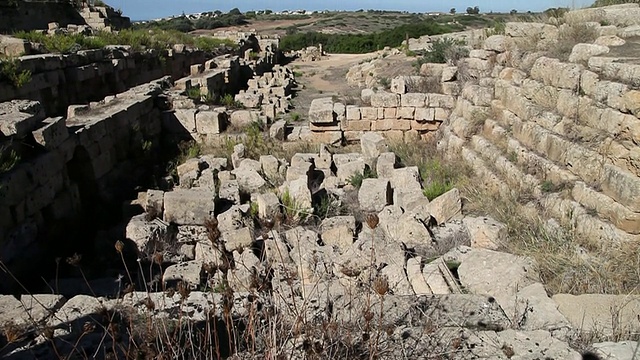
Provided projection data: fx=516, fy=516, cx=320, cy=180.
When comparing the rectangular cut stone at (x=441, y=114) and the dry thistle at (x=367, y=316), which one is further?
the rectangular cut stone at (x=441, y=114)

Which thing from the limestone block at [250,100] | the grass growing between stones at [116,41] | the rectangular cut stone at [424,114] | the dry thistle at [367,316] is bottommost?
the rectangular cut stone at [424,114]

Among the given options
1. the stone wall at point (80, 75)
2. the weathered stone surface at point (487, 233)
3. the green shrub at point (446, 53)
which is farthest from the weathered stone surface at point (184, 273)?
the green shrub at point (446, 53)

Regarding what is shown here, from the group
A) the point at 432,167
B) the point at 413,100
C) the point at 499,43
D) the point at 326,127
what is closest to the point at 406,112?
the point at 413,100

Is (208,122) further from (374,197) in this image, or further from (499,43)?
(499,43)

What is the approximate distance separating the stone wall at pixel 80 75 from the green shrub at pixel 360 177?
6109mm

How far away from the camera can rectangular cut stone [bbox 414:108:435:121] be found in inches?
429

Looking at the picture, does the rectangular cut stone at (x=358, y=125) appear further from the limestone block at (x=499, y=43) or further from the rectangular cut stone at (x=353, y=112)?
the limestone block at (x=499, y=43)

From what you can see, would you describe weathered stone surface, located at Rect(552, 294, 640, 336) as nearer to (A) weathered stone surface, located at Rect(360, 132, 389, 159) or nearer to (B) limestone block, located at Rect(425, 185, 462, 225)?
(B) limestone block, located at Rect(425, 185, 462, 225)

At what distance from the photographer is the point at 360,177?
8.25 m

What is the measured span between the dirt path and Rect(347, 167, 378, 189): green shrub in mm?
4653

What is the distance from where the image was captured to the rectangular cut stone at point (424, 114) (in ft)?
35.8

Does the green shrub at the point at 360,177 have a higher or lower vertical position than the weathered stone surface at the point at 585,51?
lower

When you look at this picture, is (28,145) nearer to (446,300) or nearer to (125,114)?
(125,114)

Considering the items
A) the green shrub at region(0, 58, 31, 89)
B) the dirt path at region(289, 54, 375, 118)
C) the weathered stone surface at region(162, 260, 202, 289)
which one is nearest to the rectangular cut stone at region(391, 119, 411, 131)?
the dirt path at region(289, 54, 375, 118)
